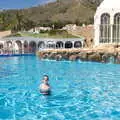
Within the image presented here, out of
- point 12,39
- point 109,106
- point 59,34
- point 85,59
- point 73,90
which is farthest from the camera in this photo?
point 59,34

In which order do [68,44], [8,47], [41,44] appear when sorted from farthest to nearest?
[68,44] → [41,44] → [8,47]

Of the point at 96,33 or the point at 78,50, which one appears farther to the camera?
the point at 96,33

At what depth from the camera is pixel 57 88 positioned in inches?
747

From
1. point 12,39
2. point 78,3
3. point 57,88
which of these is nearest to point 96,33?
point 12,39

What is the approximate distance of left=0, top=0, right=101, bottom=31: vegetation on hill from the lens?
10531 centimetres

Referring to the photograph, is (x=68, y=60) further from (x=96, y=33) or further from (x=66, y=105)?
(x=66, y=105)

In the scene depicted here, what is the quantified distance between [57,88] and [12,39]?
5812cm

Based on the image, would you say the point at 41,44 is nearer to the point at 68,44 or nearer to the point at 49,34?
the point at 49,34

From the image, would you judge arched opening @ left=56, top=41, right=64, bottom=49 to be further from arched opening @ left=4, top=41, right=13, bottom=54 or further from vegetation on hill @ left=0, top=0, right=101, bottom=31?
vegetation on hill @ left=0, top=0, right=101, bottom=31

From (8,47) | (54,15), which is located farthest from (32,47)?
(54,15)

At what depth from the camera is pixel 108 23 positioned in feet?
190

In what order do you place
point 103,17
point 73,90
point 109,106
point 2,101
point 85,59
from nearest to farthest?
point 109,106 < point 2,101 < point 73,90 < point 85,59 < point 103,17

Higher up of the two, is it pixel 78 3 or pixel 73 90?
pixel 78 3

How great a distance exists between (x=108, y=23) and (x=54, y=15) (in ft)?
314
